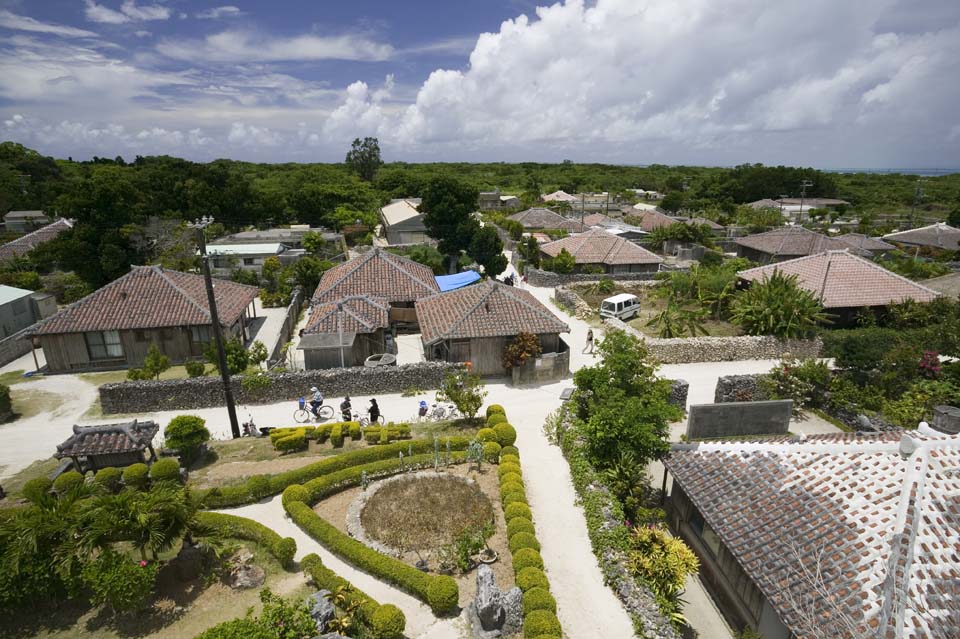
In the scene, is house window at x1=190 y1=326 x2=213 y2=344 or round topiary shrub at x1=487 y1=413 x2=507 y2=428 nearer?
round topiary shrub at x1=487 y1=413 x2=507 y2=428

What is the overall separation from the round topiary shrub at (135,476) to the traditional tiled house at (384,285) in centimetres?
1604

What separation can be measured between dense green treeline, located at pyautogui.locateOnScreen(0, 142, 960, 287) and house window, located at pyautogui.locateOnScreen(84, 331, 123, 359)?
45.6 ft

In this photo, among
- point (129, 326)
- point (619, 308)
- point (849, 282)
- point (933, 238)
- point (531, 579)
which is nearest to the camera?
point (531, 579)

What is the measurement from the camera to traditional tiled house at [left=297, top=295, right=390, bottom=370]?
25.7 metres

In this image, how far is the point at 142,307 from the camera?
27562 millimetres

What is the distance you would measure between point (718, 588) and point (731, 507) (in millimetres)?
2899

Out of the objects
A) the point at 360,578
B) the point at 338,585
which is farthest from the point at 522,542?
the point at 338,585

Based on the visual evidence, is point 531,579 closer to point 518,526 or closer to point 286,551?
point 518,526

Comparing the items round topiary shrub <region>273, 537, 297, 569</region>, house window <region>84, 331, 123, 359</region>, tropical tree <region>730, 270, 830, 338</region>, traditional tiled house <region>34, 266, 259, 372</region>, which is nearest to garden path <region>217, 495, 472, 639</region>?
round topiary shrub <region>273, 537, 297, 569</region>

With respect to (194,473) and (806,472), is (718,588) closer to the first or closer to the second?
(806,472)

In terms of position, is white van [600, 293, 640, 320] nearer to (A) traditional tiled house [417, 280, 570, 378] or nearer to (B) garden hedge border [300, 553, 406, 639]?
(A) traditional tiled house [417, 280, 570, 378]

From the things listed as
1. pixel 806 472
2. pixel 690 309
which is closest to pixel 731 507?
pixel 806 472

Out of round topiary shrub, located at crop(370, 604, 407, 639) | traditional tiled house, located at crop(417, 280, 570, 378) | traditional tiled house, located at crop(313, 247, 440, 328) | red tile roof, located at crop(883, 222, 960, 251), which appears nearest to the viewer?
round topiary shrub, located at crop(370, 604, 407, 639)

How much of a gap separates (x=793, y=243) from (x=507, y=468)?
4402 cm
